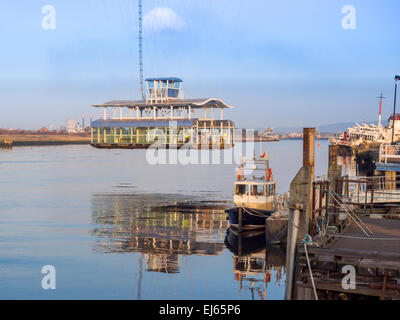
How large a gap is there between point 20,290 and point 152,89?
125390 millimetres

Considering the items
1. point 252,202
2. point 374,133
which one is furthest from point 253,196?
point 374,133

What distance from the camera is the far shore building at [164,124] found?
5561 inches

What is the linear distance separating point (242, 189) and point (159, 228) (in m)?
6.03

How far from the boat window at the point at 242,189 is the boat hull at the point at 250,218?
1.45 meters

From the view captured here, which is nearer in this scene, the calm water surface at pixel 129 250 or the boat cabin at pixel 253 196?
the calm water surface at pixel 129 250

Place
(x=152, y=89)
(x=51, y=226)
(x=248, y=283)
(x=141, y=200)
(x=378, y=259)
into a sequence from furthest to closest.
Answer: (x=152, y=89) < (x=141, y=200) < (x=51, y=226) < (x=248, y=283) < (x=378, y=259)

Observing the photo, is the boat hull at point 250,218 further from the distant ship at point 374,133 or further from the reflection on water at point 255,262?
the distant ship at point 374,133

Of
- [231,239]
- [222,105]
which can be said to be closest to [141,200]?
[231,239]

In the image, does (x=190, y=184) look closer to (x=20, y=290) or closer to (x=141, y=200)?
(x=141, y=200)

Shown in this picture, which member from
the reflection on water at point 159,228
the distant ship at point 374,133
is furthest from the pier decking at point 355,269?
the distant ship at point 374,133

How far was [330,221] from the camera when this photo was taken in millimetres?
18469

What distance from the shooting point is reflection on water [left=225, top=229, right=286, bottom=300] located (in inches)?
843

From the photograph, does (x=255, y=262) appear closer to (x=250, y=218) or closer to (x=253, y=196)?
(x=250, y=218)

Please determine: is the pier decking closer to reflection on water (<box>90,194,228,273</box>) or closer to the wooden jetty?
the wooden jetty
